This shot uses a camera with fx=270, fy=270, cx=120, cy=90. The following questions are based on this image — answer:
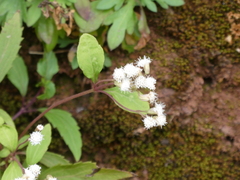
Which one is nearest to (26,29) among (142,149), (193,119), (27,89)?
(27,89)

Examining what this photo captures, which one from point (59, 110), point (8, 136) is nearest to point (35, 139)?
point (8, 136)

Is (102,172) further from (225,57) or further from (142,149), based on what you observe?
(225,57)

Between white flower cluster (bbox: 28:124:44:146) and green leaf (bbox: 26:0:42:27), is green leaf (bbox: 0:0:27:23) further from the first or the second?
white flower cluster (bbox: 28:124:44:146)

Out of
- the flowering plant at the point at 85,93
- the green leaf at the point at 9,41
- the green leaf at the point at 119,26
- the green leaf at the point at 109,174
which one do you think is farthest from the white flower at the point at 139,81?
the green leaf at the point at 9,41

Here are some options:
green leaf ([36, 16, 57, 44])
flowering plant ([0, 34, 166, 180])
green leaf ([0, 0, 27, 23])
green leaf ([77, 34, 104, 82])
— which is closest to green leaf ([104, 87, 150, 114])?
flowering plant ([0, 34, 166, 180])

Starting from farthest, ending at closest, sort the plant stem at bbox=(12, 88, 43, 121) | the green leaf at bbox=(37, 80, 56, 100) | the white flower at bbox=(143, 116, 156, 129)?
the plant stem at bbox=(12, 88, 43, 121) → the green leaf at bbox=(37, 80, 56, 100) → the white flower at bbox=(143, 116, 156, 129)

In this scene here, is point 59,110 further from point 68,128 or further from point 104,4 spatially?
point 104,4

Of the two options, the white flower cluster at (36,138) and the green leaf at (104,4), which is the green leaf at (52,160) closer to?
the white flower cluster at (36,138)
